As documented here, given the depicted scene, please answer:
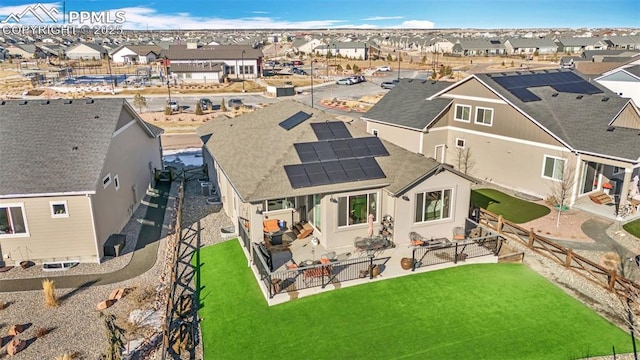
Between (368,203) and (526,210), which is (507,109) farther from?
(368,203)

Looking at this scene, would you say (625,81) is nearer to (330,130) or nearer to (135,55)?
(330,130)

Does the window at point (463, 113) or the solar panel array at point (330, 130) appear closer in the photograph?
the solar panel array at point (330, 130)

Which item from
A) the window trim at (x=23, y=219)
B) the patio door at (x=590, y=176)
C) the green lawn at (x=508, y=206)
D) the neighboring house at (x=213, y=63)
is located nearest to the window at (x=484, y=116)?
the green lawn at (x=508, y=206)

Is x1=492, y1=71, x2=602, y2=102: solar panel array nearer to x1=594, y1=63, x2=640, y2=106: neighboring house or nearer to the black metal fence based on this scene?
x1=594, y1=63, x2=640, y2=106: neighboring house

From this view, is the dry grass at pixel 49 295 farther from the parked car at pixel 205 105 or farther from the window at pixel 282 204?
the parked car at pixel 205 105

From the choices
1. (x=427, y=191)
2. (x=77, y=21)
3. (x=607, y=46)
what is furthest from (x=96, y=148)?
(x=77, y=21)
